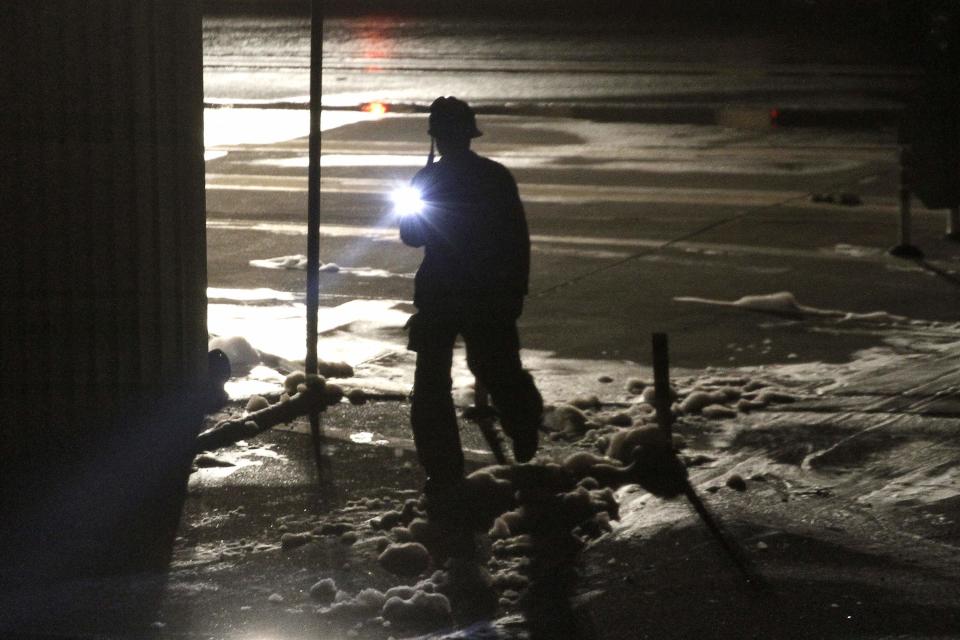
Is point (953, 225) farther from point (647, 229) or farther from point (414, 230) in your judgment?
point (414, 230)

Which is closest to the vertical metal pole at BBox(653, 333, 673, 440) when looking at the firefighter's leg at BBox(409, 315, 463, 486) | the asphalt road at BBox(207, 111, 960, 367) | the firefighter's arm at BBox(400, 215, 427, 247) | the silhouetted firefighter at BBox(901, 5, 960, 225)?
the firefighter's leg at BBox(409, 315, 463, 486)

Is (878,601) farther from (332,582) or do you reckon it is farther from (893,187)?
(893,187)

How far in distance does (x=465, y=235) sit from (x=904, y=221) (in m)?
6.90

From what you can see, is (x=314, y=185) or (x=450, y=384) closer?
(x=450, y=384)

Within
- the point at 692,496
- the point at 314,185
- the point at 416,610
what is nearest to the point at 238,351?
the point at 314,185

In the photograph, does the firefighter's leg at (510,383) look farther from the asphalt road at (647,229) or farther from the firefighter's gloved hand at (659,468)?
the asphalt road at (647,229)

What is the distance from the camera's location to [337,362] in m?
9.85

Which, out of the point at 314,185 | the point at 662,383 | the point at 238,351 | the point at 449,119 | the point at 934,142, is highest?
the point at 449,119

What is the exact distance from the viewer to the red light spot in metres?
23.9

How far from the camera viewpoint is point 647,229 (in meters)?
14.9

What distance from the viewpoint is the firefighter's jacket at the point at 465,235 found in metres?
7.48

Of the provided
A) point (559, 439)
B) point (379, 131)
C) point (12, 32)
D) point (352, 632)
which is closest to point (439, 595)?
point (352, 632)

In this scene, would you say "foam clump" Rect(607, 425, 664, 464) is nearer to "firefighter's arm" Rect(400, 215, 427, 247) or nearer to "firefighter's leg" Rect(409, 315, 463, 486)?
"firefighter's leg" Rect(409, 315, 463, 486)

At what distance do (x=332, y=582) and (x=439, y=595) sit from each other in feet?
1.33
